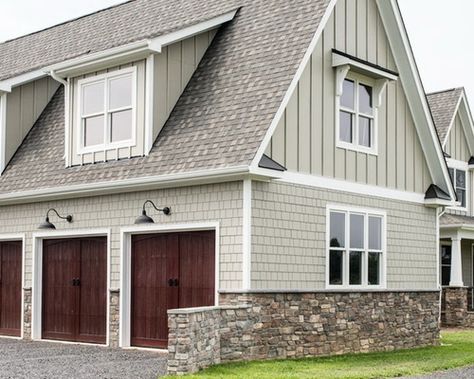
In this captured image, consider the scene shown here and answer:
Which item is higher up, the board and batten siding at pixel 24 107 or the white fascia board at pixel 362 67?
the white fascia board at pixel 362 67

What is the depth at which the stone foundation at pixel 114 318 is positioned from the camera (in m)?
17.6

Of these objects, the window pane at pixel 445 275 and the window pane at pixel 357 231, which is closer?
the window pane at pixel 357 231

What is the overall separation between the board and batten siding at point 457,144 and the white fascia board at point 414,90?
365 inches

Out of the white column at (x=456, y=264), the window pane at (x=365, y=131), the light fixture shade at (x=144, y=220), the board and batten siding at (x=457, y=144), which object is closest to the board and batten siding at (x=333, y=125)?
the window pane at (x=365, y=131)

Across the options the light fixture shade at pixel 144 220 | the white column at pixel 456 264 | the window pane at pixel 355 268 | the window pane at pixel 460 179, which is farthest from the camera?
the window pane at pixel 460 179

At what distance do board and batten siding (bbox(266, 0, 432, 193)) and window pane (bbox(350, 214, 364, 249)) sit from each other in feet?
2.55

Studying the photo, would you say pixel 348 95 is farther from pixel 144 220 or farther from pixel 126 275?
pixel 126 275

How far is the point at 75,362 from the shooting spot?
1505 cm

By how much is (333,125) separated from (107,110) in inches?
180

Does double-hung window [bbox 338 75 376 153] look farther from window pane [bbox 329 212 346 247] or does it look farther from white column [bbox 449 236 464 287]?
white column [bbox 449 236 464 287]

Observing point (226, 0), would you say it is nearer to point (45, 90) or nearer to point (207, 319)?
point (45, 90)

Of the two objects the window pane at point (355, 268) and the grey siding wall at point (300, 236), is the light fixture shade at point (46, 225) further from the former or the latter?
the window pane at point (355, 268)

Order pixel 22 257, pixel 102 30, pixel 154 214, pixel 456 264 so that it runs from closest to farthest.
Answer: pixel 154 214
pixel 22 257
pixel 102 30
pixel 456 264

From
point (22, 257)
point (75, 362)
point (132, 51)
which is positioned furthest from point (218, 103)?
point (22, 257)
